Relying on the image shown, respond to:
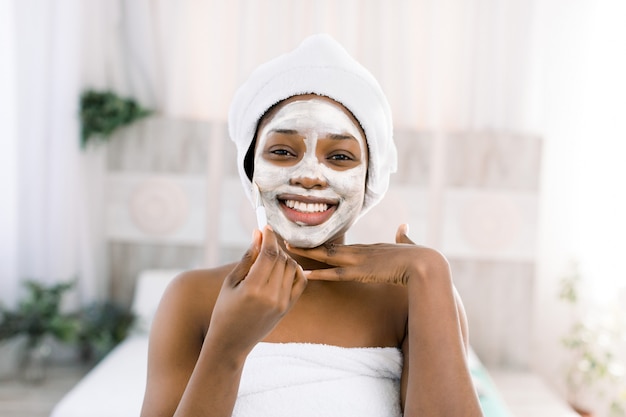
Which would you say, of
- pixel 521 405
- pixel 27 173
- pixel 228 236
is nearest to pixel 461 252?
pixel 521 405

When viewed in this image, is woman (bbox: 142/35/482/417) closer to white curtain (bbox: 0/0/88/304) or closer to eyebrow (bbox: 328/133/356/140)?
eyebrow (bbox: 328/133/356/140)

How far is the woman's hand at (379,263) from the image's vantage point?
81 centimetres

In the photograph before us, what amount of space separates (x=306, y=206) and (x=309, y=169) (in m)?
0.06

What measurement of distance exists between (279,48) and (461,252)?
53.2 inches

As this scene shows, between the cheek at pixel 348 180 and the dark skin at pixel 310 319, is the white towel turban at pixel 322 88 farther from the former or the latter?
the dark skin at pixel 310 319

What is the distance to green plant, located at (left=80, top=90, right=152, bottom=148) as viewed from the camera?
282 centimetres

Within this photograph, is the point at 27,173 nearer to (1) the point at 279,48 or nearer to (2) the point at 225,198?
(2) the point at 225,198

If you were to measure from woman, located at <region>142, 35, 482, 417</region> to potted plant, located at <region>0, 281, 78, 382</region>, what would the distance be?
1.98m

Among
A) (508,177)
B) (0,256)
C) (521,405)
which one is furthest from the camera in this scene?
(508,177)

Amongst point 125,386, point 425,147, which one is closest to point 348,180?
point 125,386

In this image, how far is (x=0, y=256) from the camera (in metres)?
2.74

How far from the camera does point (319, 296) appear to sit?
923 millimetres

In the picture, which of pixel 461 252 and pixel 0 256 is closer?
pixel 0 256

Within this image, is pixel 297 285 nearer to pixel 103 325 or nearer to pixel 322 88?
pixel 322 88
